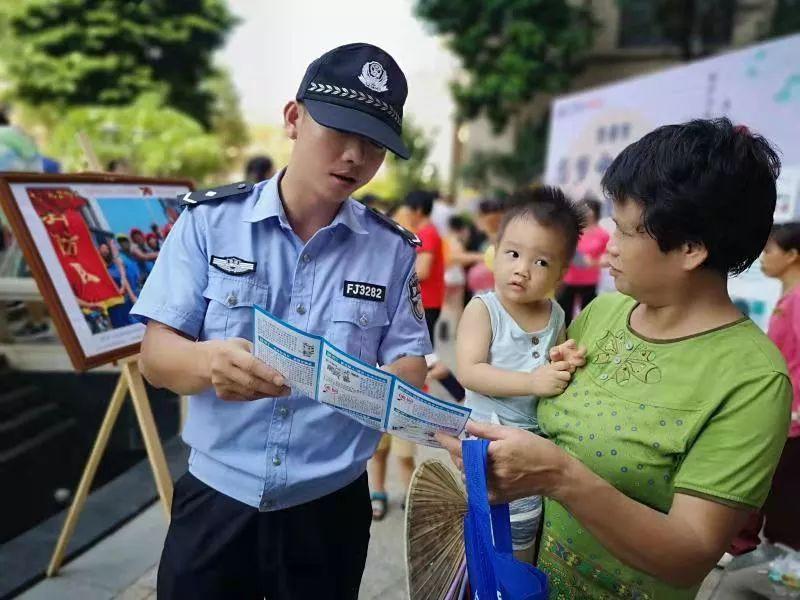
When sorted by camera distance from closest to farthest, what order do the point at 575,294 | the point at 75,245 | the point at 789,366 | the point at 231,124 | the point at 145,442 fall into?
the point at 75,245 < the point at 145,442 < the point at 789,366 < the point at 575,294 < the point at 231,124

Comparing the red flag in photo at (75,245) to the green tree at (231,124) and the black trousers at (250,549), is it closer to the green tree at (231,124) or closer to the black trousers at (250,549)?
the black trousers at (250,549)

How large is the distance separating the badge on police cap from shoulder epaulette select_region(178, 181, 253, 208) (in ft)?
1.19

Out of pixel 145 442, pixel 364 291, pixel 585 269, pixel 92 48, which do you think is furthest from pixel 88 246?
pixel 92 48

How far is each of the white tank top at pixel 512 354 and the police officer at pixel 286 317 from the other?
389 millimetres

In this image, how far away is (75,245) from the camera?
7.09 ft

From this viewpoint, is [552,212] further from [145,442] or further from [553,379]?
[145,442]

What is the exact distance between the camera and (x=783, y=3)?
12.4m

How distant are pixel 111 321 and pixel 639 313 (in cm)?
186

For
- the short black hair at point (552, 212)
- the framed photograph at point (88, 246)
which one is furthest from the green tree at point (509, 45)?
the short black hair at point (552, 212)

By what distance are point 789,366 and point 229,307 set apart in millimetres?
2743

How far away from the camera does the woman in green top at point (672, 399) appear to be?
93 centimetres

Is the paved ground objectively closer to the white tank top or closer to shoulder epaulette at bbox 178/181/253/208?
the white tank top

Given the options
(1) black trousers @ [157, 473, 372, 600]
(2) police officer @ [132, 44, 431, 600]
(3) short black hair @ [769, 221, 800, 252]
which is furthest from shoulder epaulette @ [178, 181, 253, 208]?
(3) short black hair @ [769, 221, 800, 252]

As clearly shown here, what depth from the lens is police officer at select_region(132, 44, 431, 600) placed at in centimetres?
124
